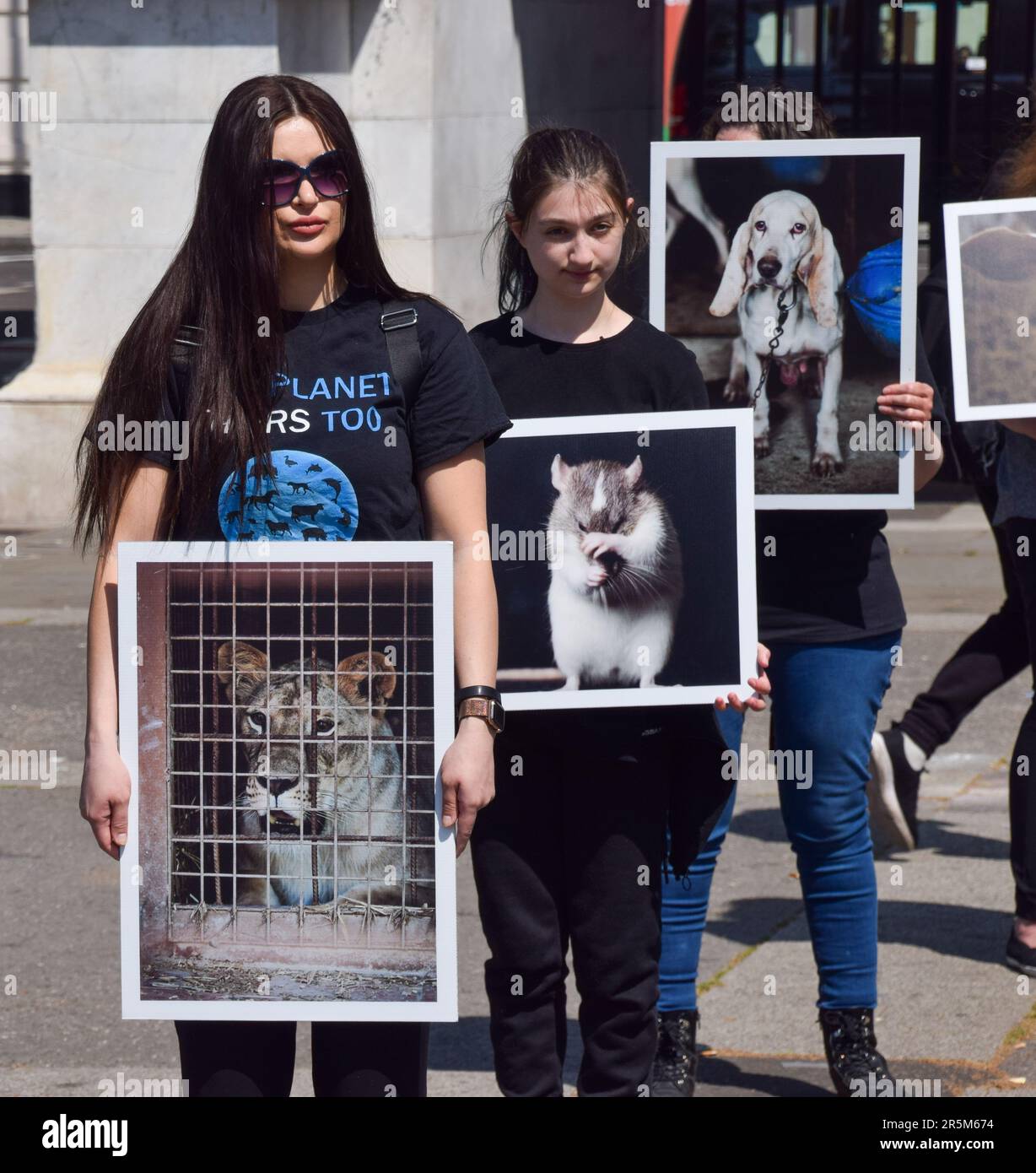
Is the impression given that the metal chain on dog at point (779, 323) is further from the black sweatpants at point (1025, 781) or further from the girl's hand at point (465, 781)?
the girl's hand at point (465, 781)

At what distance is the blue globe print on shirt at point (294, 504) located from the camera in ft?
9.16

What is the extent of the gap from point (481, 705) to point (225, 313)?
690 mm

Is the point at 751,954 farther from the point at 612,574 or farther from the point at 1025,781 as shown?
the point at 612,574

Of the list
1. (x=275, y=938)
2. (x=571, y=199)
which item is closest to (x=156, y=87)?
(x=571, y=199)

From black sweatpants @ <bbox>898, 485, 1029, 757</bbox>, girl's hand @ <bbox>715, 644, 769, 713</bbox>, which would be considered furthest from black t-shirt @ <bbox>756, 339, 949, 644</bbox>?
A: black sweatpants @ <bbox>898, 485, 1029, 757</bbox>

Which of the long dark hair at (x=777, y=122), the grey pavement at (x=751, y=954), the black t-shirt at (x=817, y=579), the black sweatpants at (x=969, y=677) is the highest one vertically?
the long dark hair at (x=777, y=122)

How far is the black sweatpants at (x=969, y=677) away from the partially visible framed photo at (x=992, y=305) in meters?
1.85

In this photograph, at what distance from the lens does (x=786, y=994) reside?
464cm

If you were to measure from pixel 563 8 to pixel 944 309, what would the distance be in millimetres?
8968

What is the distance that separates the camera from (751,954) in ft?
16.1

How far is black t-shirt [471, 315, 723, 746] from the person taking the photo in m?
3.34

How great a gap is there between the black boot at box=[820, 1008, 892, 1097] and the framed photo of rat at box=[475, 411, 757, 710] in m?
1.01

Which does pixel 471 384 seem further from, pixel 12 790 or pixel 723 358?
pixel 12 790

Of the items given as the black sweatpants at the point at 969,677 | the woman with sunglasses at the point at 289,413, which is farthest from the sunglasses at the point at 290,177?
the black sweatpants at the point at 969,677
